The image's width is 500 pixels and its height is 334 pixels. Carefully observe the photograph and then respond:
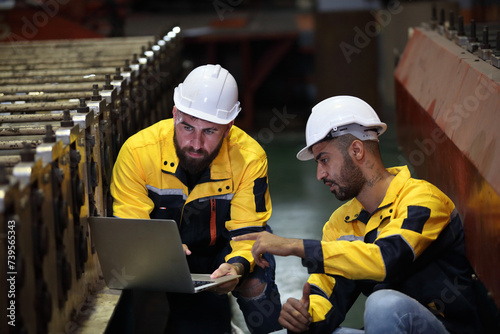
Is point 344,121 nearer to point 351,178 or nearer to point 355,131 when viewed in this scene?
point 355,131

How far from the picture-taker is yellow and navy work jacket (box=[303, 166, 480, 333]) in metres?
2.68

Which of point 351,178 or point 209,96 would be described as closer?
point 351,178

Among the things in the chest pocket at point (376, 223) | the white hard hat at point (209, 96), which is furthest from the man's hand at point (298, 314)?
the white hard hat at point (209, 96)

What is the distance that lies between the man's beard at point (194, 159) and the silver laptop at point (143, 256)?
1.92ft

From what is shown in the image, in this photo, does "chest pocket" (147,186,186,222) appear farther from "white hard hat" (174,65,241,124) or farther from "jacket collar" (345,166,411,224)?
"jacket collar" (345,166,411,224)

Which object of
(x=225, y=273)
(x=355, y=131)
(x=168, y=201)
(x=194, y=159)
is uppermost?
(x=355, y=131)

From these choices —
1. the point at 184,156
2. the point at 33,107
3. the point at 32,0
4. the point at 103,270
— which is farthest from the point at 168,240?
the point at 32,0

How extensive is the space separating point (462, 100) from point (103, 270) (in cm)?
187

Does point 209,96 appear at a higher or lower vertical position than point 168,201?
higher

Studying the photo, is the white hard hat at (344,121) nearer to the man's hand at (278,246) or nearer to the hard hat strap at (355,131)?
the hard hat strap at (355,131)

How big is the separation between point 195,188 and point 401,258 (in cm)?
121

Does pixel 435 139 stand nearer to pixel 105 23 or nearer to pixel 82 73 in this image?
pixel 82 73

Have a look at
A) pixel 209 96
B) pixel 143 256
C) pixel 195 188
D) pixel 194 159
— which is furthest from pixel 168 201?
pixel 143 256

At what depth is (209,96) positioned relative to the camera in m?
3.43
